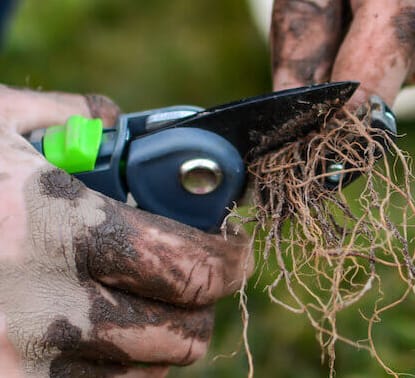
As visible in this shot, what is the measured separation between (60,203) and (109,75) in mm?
2210

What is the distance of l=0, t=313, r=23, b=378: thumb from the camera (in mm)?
1120

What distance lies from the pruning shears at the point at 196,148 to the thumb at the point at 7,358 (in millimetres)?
268

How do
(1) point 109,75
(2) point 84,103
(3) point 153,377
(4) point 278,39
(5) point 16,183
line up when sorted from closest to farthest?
(5) point 16,183, (3) point 153,377, (4) point 278,39, (2) point 84,103, (1) point 109,75

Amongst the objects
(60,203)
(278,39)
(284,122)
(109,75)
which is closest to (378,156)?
(284,122)

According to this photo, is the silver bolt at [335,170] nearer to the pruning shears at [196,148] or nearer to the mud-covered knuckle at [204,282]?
the pruning shears at [196,148]

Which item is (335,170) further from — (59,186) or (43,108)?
(43,108)

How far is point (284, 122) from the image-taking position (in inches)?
47.2

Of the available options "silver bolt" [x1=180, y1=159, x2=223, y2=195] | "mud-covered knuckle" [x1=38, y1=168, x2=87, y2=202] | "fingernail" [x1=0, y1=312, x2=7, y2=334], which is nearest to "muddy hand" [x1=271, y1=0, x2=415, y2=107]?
"silver bolt" [x1=180, y1=159, x2=223, y2=195]

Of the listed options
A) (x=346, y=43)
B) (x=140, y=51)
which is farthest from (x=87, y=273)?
(x=140, y=51)

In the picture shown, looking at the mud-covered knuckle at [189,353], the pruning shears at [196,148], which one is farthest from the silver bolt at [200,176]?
the mud-covered knuckle at [189,353]

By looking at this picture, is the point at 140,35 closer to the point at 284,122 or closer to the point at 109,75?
the point at 109,75

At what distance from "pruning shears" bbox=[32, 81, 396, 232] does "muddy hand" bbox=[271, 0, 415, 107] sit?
0.08 m

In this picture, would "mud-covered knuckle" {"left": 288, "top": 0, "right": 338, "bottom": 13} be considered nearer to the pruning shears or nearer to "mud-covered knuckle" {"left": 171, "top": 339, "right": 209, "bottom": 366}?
the pruning shears

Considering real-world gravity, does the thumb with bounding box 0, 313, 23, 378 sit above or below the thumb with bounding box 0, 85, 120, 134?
below
